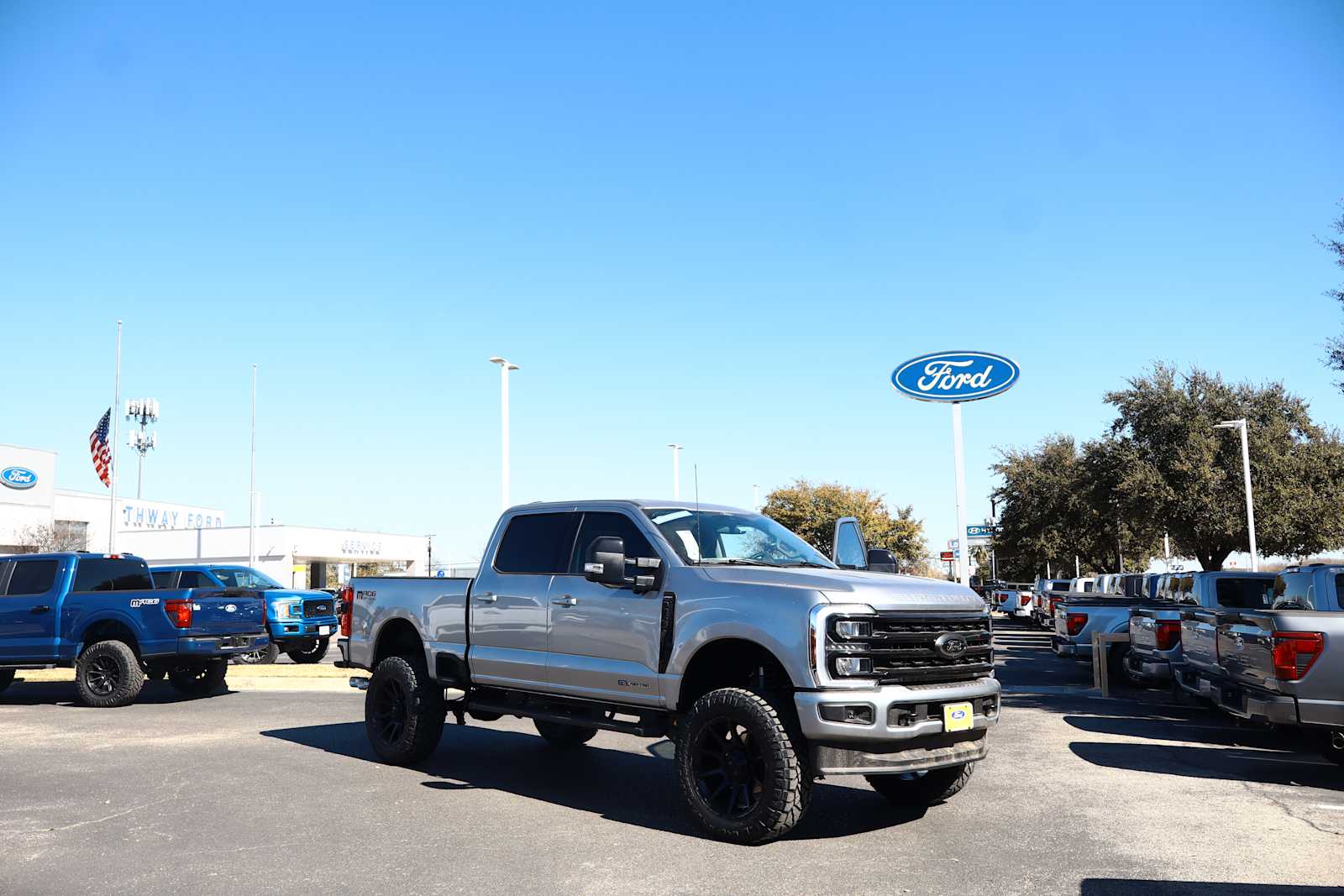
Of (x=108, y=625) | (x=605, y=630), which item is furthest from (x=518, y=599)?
(x=108, y=625)

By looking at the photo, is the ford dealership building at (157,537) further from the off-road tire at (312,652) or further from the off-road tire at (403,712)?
the off-road tire at (403,712)

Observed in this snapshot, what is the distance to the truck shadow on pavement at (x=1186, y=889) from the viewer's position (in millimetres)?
5484

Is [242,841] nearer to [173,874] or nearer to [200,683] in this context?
[173,874]

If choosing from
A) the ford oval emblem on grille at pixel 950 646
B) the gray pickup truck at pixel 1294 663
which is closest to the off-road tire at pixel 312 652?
the gray pickup truck at pixel 1294 663

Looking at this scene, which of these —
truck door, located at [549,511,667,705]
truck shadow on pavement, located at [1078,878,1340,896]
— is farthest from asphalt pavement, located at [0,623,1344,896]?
truck door, located at [549,511,667,705]

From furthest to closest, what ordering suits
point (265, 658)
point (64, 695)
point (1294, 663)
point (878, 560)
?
point (265, 658) → point (64, 695) → point (1294, 663) → point (878, 560)

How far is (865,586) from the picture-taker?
6621 mm

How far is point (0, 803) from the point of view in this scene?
305 inches

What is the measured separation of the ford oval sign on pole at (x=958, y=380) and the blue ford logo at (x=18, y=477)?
139 feet

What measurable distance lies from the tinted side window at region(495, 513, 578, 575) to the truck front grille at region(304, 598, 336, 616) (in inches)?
522

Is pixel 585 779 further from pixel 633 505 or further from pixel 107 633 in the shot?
pixel 107 633

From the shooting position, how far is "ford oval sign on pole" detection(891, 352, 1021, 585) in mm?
17844

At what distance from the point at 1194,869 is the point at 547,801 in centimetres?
429

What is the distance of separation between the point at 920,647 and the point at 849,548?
7.39 ft
